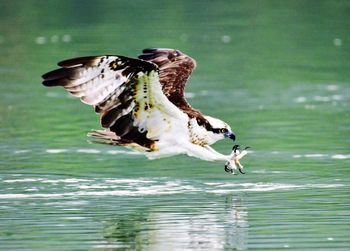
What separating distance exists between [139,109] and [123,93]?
486 mm

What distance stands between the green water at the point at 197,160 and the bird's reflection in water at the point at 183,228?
0.02 m

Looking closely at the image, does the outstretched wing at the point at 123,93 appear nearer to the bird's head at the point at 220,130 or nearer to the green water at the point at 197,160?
the bird's head at the point at 220,130

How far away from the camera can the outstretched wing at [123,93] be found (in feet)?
52.7

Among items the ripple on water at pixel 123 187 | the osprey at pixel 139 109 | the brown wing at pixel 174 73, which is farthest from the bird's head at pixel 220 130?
the ripple on water at pixel 123 187

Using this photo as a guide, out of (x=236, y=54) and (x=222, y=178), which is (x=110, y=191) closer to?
(x=222, y=178)

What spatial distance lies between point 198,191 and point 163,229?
2250 mm

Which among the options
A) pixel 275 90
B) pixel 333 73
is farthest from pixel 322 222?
pixel 333 73

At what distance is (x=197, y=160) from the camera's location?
67.1ft

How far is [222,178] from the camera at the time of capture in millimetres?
18703

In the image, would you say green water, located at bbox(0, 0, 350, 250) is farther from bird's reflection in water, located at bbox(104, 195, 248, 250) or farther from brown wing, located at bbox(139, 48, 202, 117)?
brown wing, located at bbox(139, 48, 202, 117)

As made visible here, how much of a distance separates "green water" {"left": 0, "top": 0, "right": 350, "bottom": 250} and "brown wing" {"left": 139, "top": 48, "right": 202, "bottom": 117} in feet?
3.31

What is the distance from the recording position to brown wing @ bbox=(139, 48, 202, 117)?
18.0m

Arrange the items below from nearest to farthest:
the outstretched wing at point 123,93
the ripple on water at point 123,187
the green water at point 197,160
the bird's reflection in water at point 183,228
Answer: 1. the bird's reflection in water at point 183,228
2. the green water at point 197,160
3. the outstretched wing at point 123,93
4. the ripple on water at point 123,187

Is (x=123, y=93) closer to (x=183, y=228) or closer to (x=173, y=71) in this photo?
(x=183, y=228)
